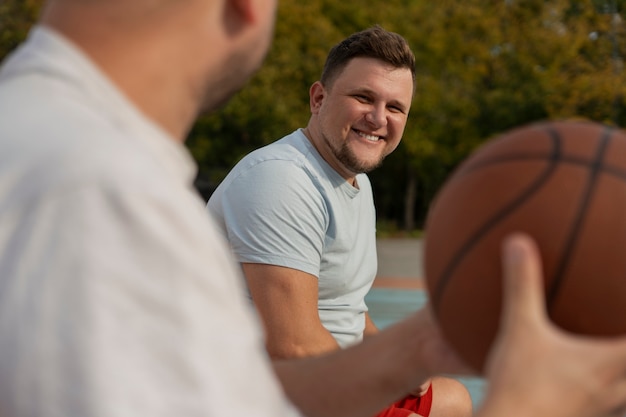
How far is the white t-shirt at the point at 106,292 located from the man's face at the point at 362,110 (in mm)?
3059

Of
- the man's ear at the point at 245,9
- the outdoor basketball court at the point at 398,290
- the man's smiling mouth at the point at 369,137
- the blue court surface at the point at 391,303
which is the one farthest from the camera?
the blue court surface at the point at 391,303

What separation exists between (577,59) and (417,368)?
3053cm

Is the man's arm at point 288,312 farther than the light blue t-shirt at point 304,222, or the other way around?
the light blue t-shirt at point 304,222

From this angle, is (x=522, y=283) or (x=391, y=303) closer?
(x=522, y=283)

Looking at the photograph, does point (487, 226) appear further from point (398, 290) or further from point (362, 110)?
point (398, 290)

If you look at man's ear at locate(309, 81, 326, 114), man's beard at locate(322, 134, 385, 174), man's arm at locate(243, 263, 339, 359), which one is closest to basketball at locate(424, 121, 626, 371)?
man's arm at locate(243, 263, 339, 359)

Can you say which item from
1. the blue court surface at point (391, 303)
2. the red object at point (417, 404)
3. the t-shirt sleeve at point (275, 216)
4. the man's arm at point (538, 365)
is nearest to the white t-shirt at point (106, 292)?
the man's arm at point (538, 365)

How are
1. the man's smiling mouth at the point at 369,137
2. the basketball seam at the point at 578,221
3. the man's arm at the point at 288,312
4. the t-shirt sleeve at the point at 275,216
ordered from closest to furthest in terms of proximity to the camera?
1. the basketball seam at the point at 578,221
2. the man's arm at the point at 288,312
3. the t-shirt sleeve at the point at 275,216
4. the man's smiling mouth at the point at 369,137

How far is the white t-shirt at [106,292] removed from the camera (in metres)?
1.14

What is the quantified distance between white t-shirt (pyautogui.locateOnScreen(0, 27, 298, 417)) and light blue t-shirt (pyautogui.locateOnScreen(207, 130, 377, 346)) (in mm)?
2488

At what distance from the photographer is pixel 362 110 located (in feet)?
14.6

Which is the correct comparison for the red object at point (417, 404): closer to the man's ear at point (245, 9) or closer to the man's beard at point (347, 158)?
the man's beard at point (347, 158)

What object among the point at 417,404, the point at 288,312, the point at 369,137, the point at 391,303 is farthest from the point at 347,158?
the point at 391,303

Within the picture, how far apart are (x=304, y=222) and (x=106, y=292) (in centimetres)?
274
